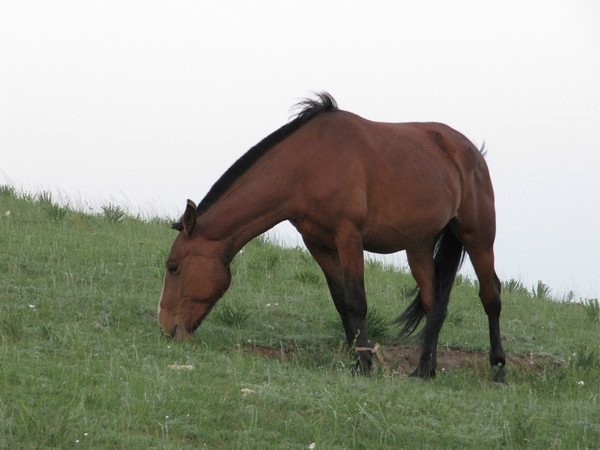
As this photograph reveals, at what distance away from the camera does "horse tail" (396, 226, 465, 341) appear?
7.35 metres

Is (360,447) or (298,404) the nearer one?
(360,447)

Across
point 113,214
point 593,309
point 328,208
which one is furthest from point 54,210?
point 593,309

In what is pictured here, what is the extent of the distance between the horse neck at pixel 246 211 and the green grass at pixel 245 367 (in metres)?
0.96

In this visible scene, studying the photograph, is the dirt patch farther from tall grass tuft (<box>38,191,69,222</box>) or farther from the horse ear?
tall grass tuft (<box>38,191,69,222</box>)

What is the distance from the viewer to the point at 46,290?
7.34m

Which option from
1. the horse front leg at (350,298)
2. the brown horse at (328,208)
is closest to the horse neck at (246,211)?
the brown horse at (328,208)

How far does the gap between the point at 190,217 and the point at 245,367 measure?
4.77ft

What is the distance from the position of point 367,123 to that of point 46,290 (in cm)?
347

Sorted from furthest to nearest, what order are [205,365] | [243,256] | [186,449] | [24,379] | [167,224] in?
1. [167,224]
2. [243,256]
3. [205,365]
4. [24,379]
5. [186,449]

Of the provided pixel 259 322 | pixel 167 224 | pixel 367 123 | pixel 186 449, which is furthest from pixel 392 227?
pixel 167 224

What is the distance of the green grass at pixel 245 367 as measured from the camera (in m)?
4.48

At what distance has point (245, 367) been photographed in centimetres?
573

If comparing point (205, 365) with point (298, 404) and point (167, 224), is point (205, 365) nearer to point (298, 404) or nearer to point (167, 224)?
point (298, 404)

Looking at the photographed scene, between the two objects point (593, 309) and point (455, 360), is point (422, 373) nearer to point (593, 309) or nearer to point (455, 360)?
point (455, 360)
